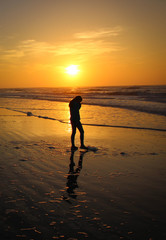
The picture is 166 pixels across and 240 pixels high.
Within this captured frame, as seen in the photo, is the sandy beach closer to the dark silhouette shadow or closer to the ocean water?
the dark silhouette shadow

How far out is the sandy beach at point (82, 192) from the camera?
3.37 metres

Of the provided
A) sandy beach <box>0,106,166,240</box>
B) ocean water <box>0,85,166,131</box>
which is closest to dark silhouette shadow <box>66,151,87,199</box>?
sandy beach <box>0,106,166,240</box>

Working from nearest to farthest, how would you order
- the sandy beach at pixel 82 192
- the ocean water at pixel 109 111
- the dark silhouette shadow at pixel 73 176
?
1. the sandy beach at pixel 82 192
2. the dark silhouette shadow at pixel 73 176
3. the ocean water at pixel 109 111

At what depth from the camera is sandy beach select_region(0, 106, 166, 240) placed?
133 inches

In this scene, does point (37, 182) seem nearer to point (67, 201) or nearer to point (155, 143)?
point (67, 201)

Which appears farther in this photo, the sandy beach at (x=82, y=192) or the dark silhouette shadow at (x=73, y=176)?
the dark silhouette shadow at (x=73, y=176)

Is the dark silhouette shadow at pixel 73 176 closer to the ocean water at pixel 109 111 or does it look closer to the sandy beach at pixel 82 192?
the sandy beach at pixel 82 192

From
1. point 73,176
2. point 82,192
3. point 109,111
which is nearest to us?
point 82,192

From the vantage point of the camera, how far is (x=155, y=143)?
946cm

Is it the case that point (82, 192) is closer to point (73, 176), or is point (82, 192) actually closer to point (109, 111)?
point (73, 176)

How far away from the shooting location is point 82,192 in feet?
15.2

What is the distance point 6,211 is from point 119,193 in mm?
2098

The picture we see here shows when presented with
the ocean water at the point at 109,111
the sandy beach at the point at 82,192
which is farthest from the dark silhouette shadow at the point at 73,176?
the ocean water at the point at 109,111

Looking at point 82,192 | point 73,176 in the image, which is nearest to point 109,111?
point 73,176
